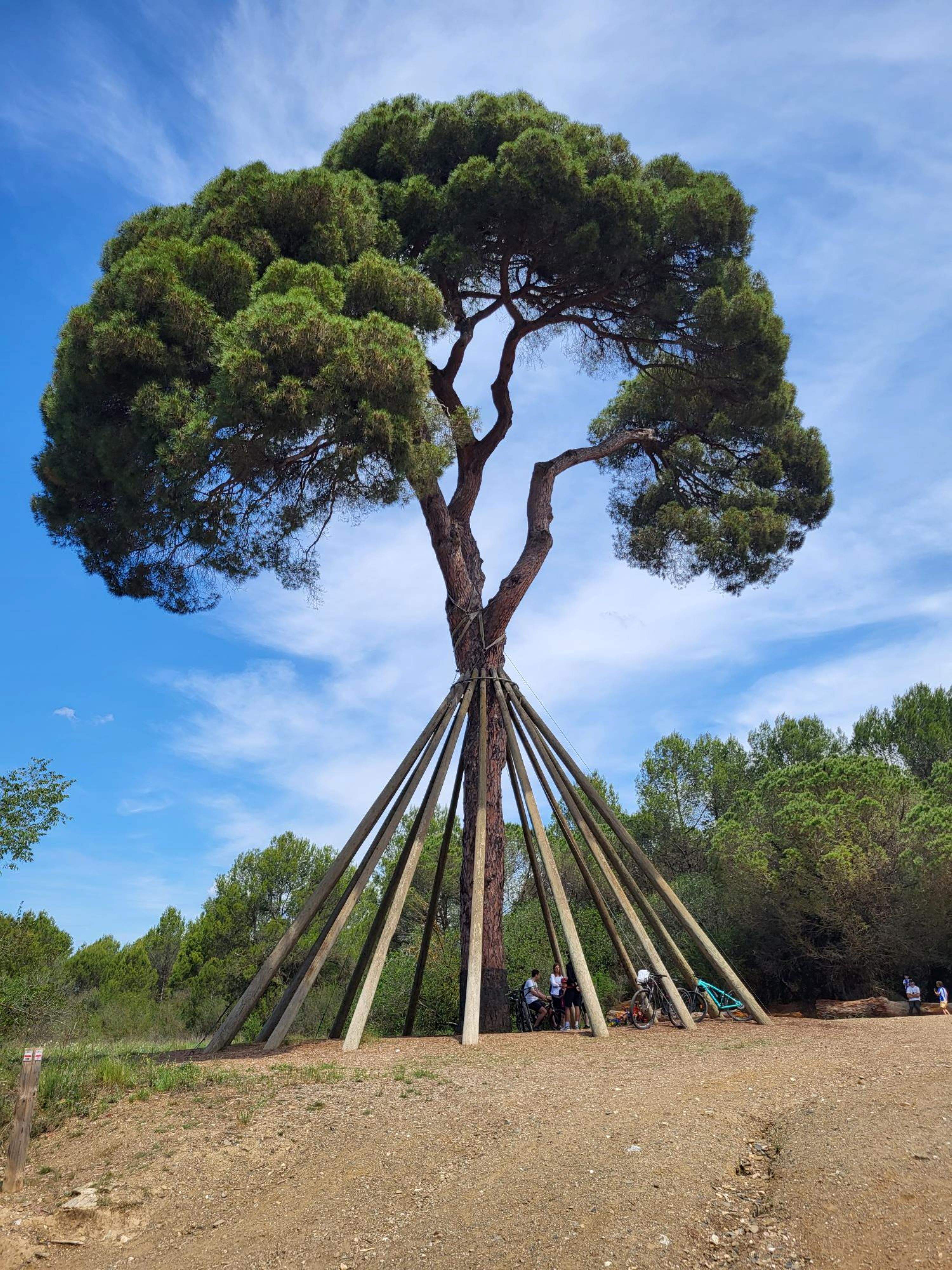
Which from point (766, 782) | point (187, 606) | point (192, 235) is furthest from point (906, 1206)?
point (766, 782)

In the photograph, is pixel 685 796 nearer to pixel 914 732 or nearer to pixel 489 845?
pixel 914 732

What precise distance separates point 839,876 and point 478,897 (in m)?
8.33

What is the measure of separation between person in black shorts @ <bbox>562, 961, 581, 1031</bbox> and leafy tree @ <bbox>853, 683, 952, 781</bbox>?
1307 cm

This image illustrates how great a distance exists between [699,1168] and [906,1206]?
38.7 inches

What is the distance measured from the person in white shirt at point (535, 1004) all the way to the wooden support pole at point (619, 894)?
1033 mm

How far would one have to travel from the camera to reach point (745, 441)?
12.8 m

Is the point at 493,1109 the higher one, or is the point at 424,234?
the point at 424,234

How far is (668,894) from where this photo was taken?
9.02 m

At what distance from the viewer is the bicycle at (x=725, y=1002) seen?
30.6 ft

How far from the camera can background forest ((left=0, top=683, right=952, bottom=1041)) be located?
43.2 ft

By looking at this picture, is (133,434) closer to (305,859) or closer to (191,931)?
(305,859)

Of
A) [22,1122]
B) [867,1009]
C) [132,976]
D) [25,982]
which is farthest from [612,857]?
[132,976]

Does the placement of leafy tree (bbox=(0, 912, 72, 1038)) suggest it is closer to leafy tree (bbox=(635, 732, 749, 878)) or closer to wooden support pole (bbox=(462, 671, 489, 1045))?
wooden support pole (bbox=(462, 671, 489, 1045))

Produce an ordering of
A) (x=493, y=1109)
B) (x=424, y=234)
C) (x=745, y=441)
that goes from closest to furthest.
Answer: (x=493, y=1109) → (x=424, y=234) → (x=745, y=441)
